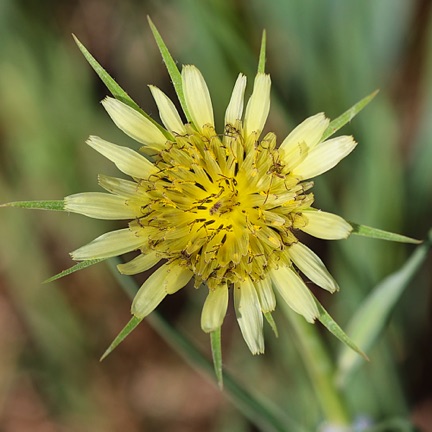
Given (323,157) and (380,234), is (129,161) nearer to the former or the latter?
(323,157)

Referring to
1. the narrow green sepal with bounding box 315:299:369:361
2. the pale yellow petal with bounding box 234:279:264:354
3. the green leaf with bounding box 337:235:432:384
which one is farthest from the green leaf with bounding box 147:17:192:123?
the green leaf with bounding box 337:235:432:384

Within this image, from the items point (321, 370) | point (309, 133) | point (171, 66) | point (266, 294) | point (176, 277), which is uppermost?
point (171, 66)

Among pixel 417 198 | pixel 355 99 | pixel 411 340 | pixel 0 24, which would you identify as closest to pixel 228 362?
pixel 411 340

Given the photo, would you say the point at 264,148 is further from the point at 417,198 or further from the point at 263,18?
the point at 263,18

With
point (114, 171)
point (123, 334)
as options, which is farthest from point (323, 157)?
point (114, 171)

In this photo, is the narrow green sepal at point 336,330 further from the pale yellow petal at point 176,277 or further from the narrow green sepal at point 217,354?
the pale yellow petal at point 176,277

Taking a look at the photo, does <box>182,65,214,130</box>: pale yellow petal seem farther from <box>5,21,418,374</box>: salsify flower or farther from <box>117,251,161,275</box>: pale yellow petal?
<box>117,251,161,275</box>: pale yellow petal

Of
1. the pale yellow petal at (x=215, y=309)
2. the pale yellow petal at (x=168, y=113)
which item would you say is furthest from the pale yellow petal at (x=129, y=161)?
the pale yellow petal at (x=215, y=309)
